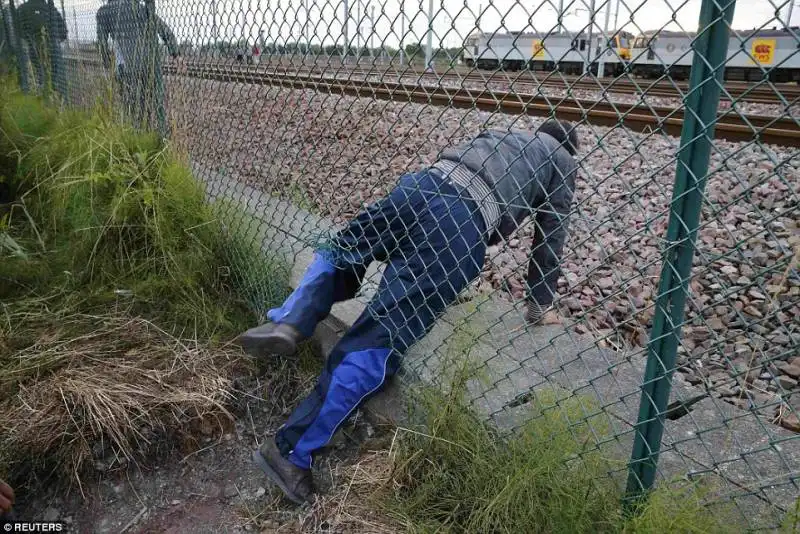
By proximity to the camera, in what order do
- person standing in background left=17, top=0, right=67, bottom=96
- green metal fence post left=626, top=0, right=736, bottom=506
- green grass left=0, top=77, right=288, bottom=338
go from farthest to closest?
person standing in background left=17, top=0, right=67, bottom=96
green grass left=0, top=77, right=288, bottom=338
green metal fence post left=626, top=0, right=736, bottom=506

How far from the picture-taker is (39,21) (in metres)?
7.30

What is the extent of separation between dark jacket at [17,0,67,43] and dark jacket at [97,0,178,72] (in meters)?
2.51

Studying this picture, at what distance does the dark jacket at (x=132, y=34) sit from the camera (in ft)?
12.2

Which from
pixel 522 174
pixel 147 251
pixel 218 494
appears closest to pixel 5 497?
pixel 218 494

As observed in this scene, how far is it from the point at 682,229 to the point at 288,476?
1.58 meters

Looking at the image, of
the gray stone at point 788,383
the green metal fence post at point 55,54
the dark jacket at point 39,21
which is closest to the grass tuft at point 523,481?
the gray stone at point 788,383

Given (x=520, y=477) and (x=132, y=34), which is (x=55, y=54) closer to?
(x=132, y=34)

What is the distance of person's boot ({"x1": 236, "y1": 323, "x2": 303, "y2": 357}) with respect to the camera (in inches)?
97.0

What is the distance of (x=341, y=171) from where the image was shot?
20.5ft

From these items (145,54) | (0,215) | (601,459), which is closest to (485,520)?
(601,459)

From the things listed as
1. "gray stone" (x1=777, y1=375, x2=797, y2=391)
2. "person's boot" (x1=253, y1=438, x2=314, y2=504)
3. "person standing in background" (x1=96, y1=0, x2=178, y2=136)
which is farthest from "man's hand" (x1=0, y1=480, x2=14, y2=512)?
"gray stone" (x1=777, y1=375, x2=797, y2=391)

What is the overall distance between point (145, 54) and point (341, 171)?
266 centimetres

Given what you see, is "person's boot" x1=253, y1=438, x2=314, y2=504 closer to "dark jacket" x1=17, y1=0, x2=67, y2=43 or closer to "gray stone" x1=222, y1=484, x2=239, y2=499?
"gray stone" x1=222, y1=484, x2=239, y2=499

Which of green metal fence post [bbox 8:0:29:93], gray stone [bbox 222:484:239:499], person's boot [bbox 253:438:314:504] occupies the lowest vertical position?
gray stone [bbox 222:484:239:499]
